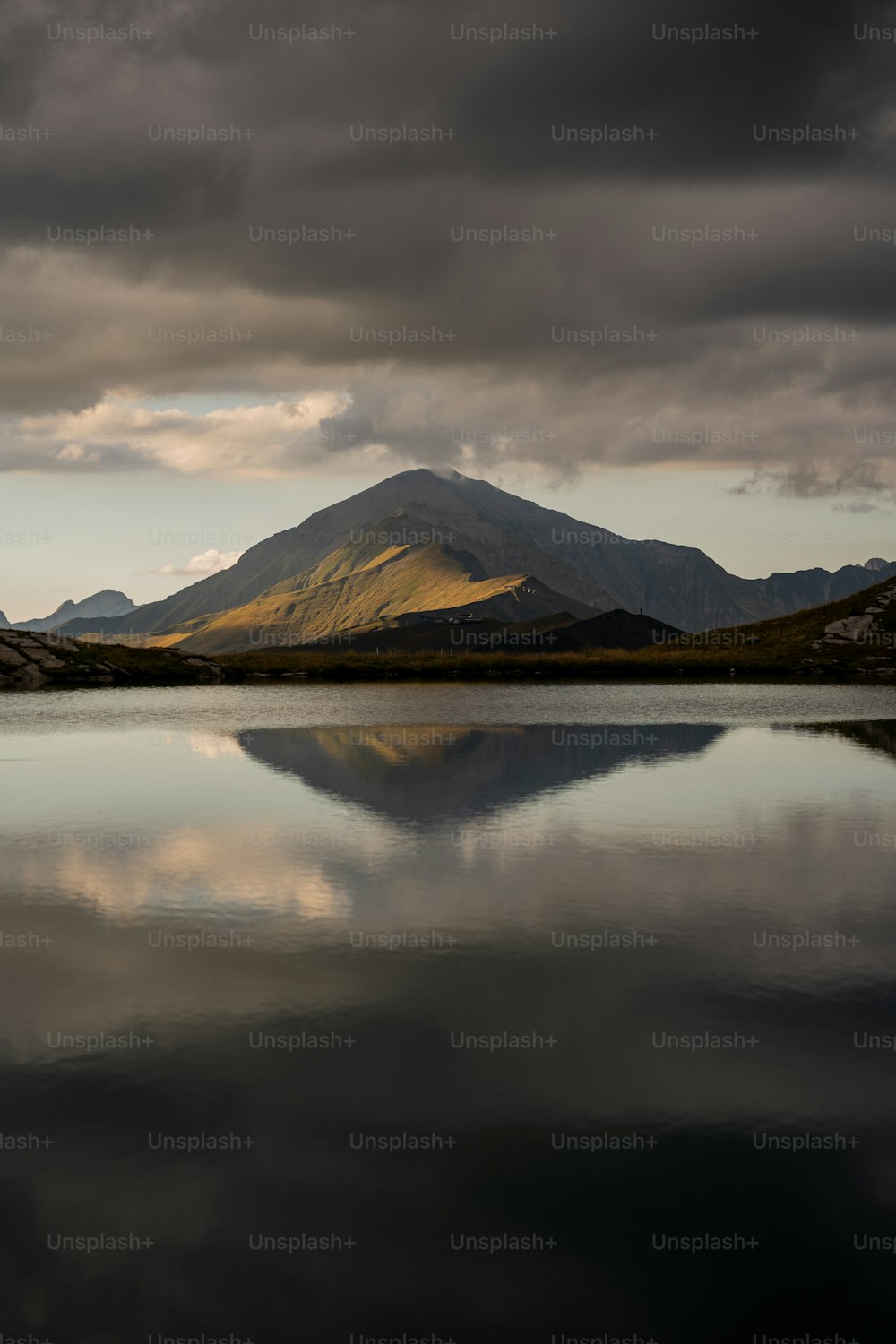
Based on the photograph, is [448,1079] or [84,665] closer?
[448,1079]

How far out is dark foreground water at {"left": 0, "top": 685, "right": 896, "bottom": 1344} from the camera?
937cm

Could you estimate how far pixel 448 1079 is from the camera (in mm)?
13133

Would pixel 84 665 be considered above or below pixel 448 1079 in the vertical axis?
above

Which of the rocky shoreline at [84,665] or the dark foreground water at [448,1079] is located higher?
the rocky shoreline at [84,665]

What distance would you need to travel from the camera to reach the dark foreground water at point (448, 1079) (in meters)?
9.37

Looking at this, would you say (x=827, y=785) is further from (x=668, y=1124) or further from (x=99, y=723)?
(x=99, y=723)

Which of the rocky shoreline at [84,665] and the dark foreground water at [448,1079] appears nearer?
the dark foreground water at [448,1079]

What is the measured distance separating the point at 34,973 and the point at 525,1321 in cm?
1166

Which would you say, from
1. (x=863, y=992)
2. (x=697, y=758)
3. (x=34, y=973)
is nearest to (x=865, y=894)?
(x=863, y=992)

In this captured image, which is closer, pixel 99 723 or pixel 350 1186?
pixel 350 1186

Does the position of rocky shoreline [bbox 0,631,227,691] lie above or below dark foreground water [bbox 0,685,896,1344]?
above

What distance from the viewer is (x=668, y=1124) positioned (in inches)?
475

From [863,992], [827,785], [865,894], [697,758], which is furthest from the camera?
[697,758]

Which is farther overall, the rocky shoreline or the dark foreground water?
the rocky shoreline
